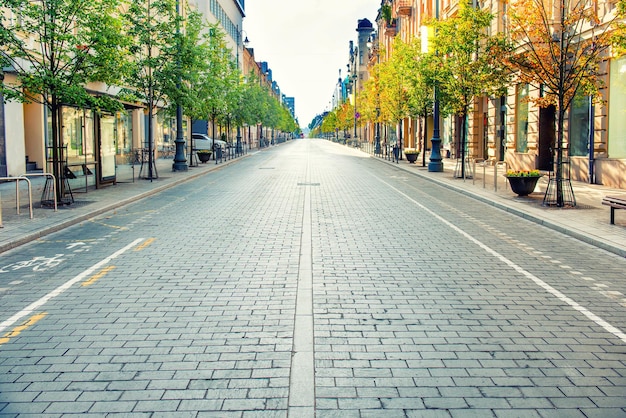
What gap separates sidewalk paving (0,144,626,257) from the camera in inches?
449

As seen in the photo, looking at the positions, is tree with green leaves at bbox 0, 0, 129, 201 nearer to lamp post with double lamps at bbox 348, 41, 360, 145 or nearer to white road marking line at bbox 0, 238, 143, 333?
white road marking line at bbox 0, 238, 143, 333

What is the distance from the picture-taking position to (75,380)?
471 cm

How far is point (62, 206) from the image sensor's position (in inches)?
626

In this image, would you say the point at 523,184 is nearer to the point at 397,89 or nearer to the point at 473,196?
the point at 473,196

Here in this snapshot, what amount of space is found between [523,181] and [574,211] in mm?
2779

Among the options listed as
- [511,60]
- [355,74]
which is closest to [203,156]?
[511,60]

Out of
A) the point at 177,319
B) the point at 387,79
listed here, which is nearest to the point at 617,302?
the point at 177,319

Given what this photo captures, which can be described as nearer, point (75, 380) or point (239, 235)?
point (75, 380)

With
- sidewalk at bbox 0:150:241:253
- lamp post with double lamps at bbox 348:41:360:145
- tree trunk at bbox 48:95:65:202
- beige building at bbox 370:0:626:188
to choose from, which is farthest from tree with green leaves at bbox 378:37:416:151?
lamp post with double lamps at bbox 348:41:360:145

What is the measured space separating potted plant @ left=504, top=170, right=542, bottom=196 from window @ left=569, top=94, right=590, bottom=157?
6567mm

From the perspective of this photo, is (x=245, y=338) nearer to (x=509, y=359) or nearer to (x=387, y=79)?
(x=509, y=359)

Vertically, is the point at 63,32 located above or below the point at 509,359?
above

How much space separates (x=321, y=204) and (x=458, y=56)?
1163 centimetres

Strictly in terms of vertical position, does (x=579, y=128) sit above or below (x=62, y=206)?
above
